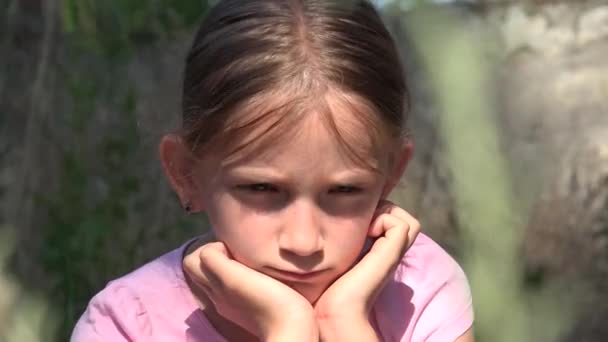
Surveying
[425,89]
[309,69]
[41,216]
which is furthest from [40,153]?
[309,69]

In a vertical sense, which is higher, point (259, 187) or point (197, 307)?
point (259, 187)

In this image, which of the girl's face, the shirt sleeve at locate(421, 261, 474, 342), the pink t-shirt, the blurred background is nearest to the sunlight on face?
the girl's face

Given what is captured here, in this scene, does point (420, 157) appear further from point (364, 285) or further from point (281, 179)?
point (281, 179)

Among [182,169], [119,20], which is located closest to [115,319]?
[182,169]

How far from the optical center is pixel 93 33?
3576 mm

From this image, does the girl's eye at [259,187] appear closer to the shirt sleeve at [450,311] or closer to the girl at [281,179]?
the girl at [281,179]

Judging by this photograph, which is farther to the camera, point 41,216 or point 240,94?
point 41,216

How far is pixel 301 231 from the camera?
189 centimetres

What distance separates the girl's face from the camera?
1.88 meters

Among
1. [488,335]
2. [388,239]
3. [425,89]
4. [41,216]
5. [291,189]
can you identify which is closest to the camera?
[291,189]

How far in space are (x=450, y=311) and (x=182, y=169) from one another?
0.58m

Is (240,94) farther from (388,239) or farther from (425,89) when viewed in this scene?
(425,89)

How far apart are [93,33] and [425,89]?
1.15 m

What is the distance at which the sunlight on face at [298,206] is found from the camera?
1.88 m
